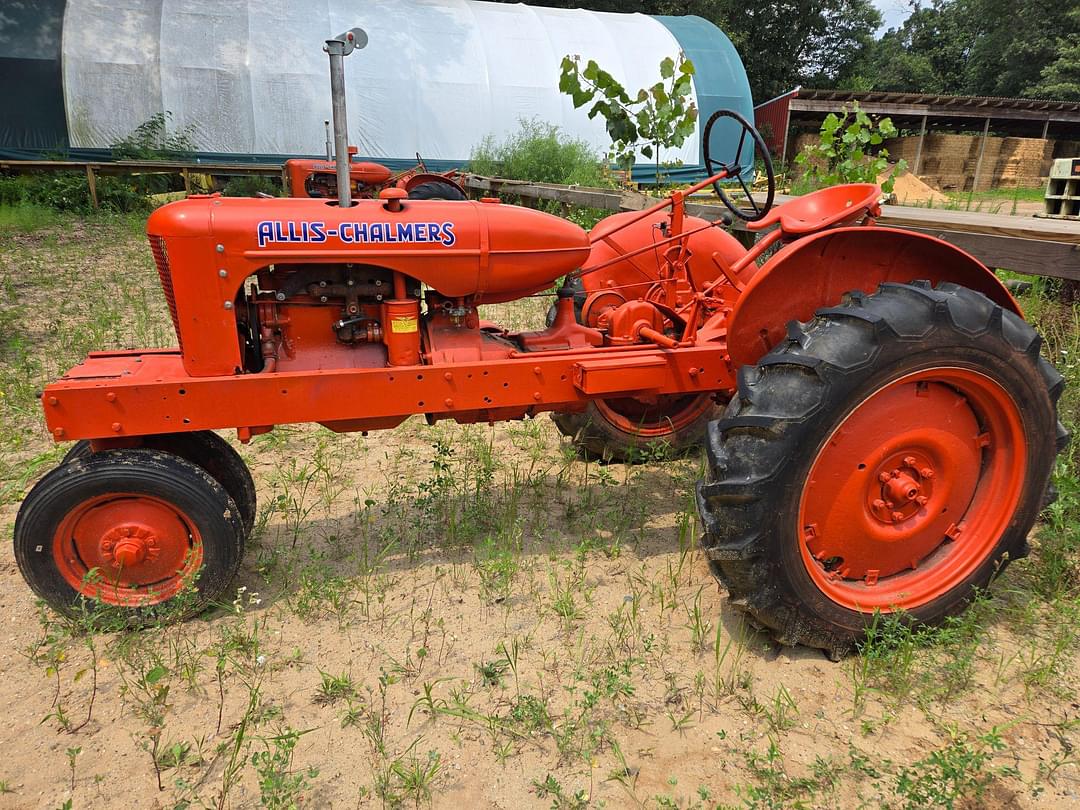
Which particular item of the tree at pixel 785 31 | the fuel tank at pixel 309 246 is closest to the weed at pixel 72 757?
the fuel tank at pixel 309 246

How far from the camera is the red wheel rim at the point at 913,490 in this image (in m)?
2.24

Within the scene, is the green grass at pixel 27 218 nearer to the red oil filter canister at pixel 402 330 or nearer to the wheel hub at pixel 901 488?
the red oil filter canister at pixel 402 330

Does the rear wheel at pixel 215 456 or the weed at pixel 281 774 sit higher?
the rear wheel at pixel 215 456

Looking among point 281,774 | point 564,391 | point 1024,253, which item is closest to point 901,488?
point 564,391

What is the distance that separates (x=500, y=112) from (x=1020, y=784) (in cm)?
1488

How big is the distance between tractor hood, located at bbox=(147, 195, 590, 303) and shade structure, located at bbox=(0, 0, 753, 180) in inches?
499

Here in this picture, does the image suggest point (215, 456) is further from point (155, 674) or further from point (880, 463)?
point (880, 463)

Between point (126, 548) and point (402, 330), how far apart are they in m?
1.12

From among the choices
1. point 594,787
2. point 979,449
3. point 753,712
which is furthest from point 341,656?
point 979,449

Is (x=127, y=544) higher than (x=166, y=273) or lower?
lower

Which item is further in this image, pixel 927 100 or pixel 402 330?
pixel 927 100

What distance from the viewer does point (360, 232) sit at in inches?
93.6

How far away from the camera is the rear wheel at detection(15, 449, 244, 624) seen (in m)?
2.28

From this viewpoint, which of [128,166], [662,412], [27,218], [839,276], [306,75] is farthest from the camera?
[306,75]
